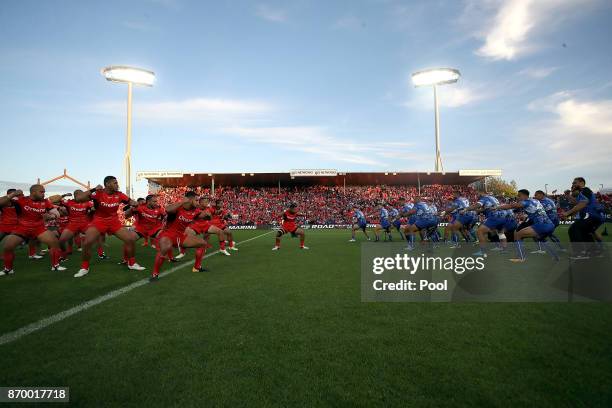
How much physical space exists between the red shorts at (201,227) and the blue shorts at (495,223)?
9305 mm

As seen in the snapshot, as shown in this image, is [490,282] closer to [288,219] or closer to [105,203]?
[105,203]

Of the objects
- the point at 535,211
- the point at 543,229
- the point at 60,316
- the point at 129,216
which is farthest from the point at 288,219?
the point at 60,316

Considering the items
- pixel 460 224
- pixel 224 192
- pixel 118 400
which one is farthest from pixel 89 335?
pixel 224 192

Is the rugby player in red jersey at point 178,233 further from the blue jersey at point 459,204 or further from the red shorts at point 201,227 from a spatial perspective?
the blue jersey at point 459,204

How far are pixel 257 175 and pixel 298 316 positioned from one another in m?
38.0

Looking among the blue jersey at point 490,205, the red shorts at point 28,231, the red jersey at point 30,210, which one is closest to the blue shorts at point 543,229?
the blue jersey at point 490,205

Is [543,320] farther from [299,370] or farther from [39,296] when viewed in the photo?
[39,296]

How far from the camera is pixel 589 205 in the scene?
801 centimetres

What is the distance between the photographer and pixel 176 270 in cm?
874

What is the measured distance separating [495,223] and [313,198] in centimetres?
3374

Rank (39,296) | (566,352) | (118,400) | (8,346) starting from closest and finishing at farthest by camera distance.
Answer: (118,400) → (566,352) → (8,346) → (39,296)

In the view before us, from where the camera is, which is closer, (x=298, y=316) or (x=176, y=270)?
(x=298, y=316)

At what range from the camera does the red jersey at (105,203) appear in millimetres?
8266

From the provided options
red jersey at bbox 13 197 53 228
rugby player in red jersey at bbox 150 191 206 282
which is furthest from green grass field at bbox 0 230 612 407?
red jersey at bbox 13 197 53 228
